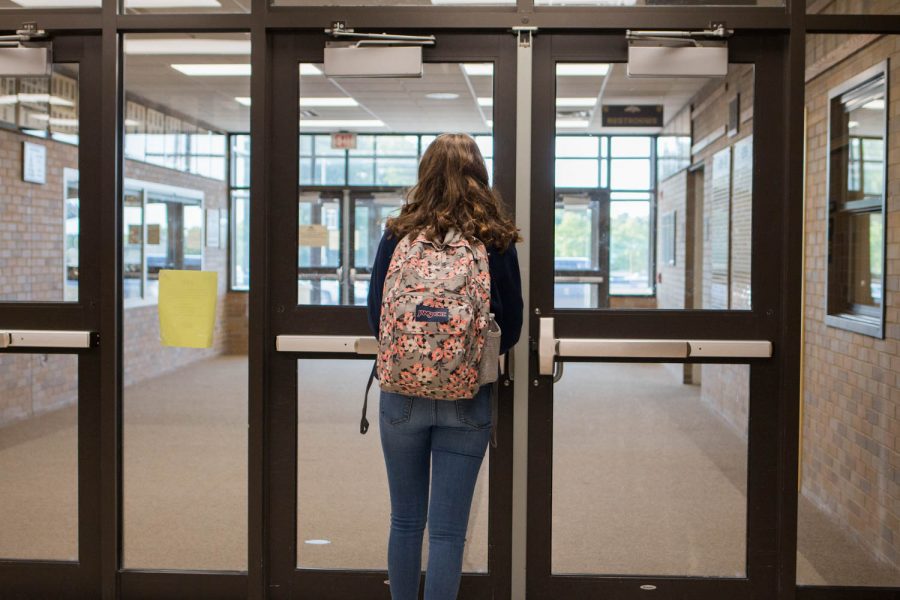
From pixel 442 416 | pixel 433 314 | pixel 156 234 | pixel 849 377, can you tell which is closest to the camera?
pixel 433 314

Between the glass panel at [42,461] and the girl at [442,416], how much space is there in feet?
4.40

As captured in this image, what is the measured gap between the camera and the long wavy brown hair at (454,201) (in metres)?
2.36

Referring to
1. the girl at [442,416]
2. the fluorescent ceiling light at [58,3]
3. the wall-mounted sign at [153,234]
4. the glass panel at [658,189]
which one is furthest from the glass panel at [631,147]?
the fluorescent ceiling light at [58,3]

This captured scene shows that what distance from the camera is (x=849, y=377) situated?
11.1ft

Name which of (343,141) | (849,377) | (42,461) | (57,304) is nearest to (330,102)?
(343,141)

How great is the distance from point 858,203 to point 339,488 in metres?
2.22

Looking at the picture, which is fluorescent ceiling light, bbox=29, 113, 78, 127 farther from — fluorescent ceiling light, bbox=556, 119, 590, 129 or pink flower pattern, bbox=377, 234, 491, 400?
fluorescent ceiling light, bbox=556, 119, 590, 129

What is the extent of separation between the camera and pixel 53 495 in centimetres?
318

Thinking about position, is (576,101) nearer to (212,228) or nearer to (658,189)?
(658,189)

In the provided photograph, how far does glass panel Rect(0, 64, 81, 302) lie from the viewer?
3066mm

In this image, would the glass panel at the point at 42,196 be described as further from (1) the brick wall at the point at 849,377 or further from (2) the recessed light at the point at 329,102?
(1) the brick wall at the point at 849,377

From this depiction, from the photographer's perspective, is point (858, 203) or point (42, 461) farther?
point (858, 203)

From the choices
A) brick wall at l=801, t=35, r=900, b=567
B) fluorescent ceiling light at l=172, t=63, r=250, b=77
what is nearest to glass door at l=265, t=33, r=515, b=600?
fluorescent ceiling light at l=172, t=63, r=250, b=77

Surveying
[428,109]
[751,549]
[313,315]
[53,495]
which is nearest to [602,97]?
[428,109]
